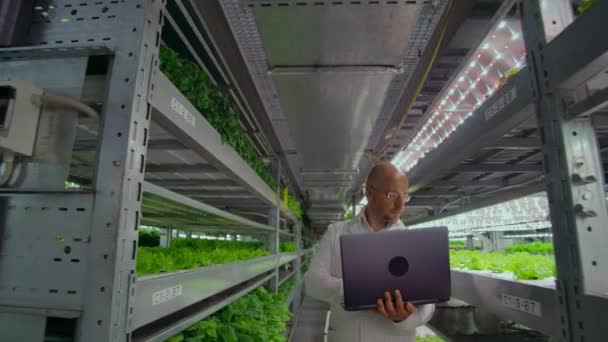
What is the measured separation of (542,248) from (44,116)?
3.72 meters

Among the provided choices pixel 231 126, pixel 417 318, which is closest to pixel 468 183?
pixel 417 318

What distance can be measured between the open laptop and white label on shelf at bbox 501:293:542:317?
0.89 ft

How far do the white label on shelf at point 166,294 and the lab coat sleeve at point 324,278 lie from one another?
28.2 inches

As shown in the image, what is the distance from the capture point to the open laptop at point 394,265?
4.66 ft

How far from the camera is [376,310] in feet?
5.51

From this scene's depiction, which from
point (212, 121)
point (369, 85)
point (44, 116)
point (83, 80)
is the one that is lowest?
point (44, 116)

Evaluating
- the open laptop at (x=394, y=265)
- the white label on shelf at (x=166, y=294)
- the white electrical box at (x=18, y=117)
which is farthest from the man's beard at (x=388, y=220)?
the white electrical box at (x=18, y=117)

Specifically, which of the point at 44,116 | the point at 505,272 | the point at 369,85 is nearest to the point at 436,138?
the point at 369,85

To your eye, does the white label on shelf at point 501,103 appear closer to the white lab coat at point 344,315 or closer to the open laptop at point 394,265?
the open laptop at point 394,265

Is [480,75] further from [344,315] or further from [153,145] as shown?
[153,145]

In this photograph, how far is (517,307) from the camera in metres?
1.38

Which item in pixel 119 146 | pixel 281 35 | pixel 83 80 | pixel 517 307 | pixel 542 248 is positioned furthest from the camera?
pixel 542 248

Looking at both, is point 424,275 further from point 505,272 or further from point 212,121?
point 212,121

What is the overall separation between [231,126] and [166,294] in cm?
→ 125
